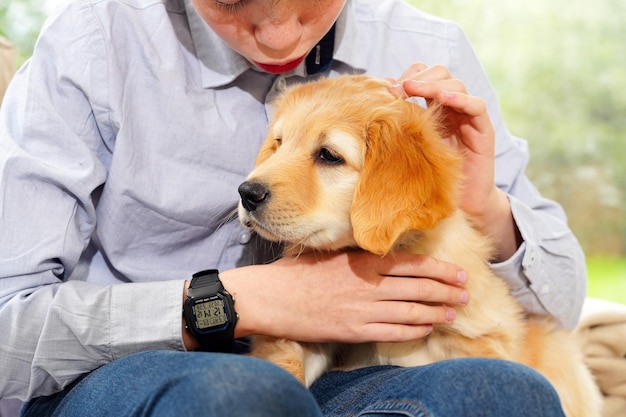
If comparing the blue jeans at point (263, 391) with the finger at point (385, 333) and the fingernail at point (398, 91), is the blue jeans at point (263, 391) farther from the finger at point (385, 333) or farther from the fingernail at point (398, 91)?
the fingernail at point (398, 91)

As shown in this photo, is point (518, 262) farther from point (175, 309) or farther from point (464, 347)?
point (175, 309)

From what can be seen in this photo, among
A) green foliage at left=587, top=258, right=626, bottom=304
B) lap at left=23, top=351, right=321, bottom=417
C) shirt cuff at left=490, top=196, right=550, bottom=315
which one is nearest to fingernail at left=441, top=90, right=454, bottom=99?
shirt cuff at left=490, top=196, right=550, bottom=315

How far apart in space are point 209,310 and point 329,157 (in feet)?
1.17

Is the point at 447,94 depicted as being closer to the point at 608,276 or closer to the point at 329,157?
the point at 329,157

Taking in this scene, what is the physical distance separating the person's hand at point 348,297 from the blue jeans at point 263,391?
0.18 meters

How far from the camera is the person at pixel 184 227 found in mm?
1240

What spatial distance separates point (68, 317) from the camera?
1239 mm

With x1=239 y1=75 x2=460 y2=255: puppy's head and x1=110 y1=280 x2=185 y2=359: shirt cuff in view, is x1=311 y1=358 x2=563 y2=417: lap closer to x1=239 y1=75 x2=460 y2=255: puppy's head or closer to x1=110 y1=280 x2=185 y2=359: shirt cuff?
x1=239 y1=75 x2=460 y2=255: puppy's head

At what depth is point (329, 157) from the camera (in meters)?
1.35

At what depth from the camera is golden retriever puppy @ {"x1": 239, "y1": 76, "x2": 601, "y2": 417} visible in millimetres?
1240

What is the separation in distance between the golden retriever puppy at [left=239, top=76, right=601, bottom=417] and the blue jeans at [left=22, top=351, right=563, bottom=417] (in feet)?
0.81

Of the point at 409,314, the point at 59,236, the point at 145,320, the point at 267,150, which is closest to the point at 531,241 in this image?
the point at 409,314

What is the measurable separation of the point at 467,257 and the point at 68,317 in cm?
77

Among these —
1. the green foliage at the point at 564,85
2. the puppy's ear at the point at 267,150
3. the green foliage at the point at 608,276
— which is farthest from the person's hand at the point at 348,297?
the green foliage at the point at 608,276
